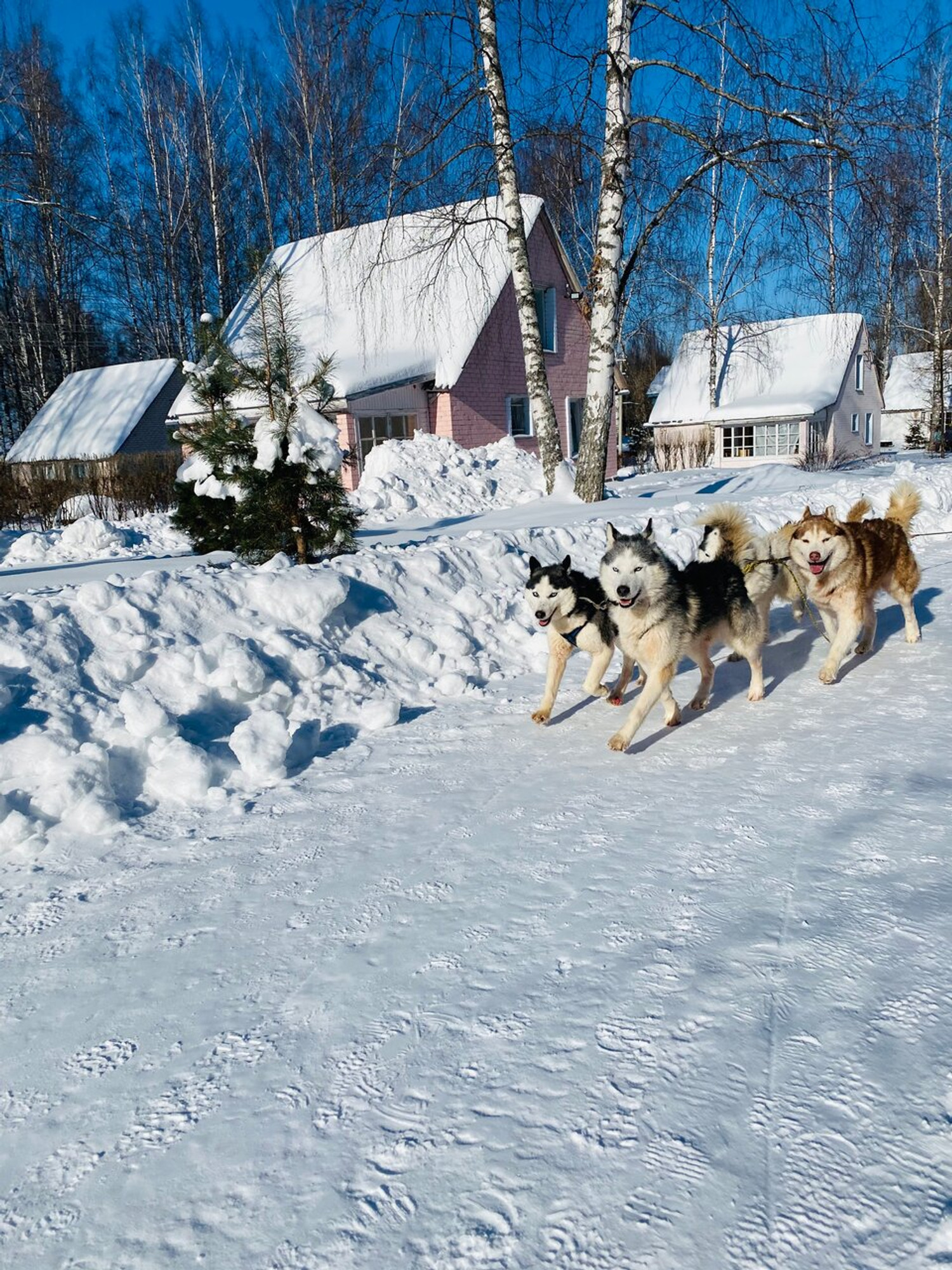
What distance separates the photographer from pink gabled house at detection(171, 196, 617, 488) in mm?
19578

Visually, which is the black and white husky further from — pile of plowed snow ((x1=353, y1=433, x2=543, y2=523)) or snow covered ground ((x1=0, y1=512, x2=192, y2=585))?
pile of plowed snow ((x1=353, y1=433, x2=543, y2=523))

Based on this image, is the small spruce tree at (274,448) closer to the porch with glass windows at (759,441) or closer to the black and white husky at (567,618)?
the black and white husky at (567,618)

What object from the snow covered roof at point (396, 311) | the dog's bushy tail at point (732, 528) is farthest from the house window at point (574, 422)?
the dog's bushy tail at point (732, 528)

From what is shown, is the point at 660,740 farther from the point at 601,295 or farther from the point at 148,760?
the point at 601,295

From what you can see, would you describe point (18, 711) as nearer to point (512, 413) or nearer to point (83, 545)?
point (83, 545)

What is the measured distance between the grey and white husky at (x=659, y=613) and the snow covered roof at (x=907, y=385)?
4284 centimetres

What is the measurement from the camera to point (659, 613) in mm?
4555

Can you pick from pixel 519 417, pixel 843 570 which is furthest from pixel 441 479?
pixel 843 570

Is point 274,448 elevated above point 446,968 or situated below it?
above

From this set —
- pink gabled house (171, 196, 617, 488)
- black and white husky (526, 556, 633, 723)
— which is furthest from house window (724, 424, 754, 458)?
black and white husky (526, 556, 633, 723)

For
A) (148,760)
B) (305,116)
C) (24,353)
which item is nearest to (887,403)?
(305,116)

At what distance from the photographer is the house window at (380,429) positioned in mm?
19562

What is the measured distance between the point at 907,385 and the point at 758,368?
1821 centimetres

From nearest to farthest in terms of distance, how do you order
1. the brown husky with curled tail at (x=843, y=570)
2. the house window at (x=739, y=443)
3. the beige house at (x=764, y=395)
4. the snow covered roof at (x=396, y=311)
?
the brown husky with curled tail at (x=843, y=570), the snow covered roof at (x=396, y=311), the beige house at (x=764, y=395), the house window at (x=739, y=443)
